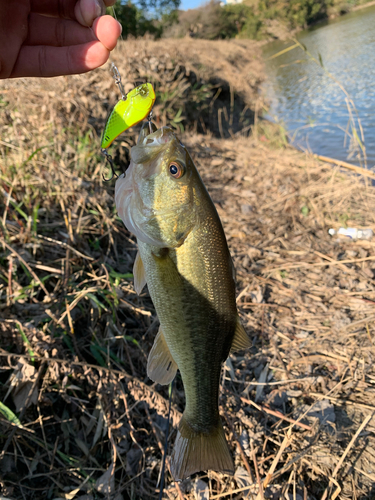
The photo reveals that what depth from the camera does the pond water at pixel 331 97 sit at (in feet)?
30.4

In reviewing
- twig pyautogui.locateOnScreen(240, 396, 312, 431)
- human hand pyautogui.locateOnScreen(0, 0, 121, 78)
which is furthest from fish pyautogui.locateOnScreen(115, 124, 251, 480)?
twig pyautogui.locateOnScreen(240, 396, 312, 431)

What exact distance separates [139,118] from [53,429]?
239 centimetres

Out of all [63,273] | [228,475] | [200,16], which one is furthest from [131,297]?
[200,16]

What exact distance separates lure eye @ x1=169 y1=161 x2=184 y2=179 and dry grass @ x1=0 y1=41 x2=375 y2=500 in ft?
5.54

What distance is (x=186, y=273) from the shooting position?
1.74 m

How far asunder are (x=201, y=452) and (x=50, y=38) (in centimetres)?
276

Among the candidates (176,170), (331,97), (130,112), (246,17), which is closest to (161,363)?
(176,170)

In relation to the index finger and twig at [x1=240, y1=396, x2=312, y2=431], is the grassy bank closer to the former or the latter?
the index finger

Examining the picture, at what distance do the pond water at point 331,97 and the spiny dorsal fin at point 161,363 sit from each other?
17.9 ft

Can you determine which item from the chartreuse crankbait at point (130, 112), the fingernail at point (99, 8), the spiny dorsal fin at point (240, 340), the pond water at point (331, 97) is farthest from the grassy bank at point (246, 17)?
the spiny dorsal fin at point (240, 340)

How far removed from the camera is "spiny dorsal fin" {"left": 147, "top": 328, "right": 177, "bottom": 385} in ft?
6.42

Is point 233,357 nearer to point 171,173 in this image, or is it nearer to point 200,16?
point 171,173

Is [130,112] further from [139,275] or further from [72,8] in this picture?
[72,8]

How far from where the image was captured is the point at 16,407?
2582 mm
